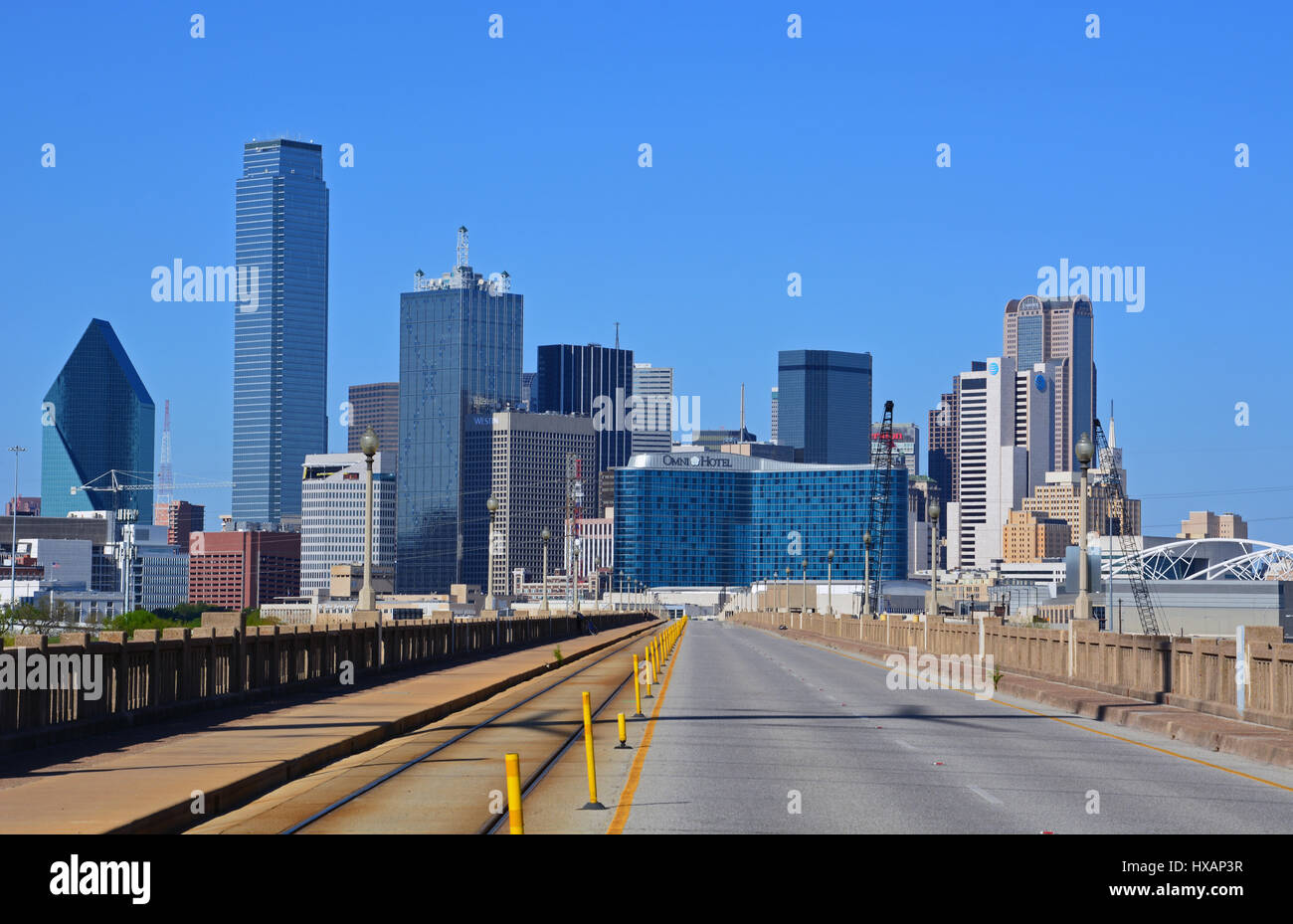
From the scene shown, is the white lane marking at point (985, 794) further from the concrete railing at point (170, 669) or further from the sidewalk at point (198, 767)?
the concrete railing at point (170, 669)

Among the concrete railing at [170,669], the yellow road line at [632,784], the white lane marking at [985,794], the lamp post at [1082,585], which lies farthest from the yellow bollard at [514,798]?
the lamp post at [1082,585]

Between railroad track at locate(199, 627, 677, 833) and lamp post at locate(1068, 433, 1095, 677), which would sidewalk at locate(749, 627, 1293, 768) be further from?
railroad track at locate(199, 627, 677, 833)

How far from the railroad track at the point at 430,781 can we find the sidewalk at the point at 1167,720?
30.4ft

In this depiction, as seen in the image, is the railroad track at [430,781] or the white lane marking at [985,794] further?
the white lane marking at [985,794]

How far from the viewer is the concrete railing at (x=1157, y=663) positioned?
24062 mm

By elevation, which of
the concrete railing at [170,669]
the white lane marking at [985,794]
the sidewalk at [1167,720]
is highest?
the concrete railing at [170,669]

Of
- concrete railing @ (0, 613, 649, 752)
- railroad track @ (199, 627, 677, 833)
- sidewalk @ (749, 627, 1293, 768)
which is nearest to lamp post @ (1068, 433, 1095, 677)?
sidewalk @ (749, 627, 1293, 768)

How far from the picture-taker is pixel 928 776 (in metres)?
19.1

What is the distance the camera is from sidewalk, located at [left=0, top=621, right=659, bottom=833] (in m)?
14.4

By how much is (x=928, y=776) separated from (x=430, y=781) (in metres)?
5.86

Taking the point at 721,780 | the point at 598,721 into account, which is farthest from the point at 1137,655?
the point at 721,780

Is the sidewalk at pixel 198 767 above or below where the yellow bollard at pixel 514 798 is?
below

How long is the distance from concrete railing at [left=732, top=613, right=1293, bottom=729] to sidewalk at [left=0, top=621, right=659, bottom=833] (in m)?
13.2

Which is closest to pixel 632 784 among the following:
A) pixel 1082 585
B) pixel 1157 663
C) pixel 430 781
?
pixel 430 781
